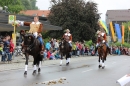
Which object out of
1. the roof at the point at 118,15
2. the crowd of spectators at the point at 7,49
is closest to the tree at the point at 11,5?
the crowd of spectators at the point at 7,49

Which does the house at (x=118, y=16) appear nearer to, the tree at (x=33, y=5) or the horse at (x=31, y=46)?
the tree at (x=33, y=5)

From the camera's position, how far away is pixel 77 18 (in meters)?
45.9

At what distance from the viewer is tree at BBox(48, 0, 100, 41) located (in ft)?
149

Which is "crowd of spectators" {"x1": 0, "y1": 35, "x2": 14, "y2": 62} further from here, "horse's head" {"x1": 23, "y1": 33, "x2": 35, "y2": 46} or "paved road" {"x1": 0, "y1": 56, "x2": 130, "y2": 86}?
"horse's head" {"x1": 23, "y1": 33, "x2": 35, "y2": 46}

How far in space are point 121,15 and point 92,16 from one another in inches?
3555

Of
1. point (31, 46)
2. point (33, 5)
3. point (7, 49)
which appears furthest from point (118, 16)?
point (31, 46)

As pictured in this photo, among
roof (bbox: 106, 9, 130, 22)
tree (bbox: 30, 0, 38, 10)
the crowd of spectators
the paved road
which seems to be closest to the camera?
the paved road

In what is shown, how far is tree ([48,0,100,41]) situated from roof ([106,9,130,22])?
8722cm

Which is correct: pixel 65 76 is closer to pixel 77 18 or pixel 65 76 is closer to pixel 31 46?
pixel 31 46

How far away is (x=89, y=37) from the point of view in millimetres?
46469

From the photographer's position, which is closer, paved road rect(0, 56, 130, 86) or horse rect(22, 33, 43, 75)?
paved road rect(0, 56, 130, 86)

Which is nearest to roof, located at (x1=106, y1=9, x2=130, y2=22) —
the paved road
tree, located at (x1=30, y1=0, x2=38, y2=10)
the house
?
the house

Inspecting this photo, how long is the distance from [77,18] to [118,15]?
91503 millimetres

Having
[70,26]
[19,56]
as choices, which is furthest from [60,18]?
[19,56]
